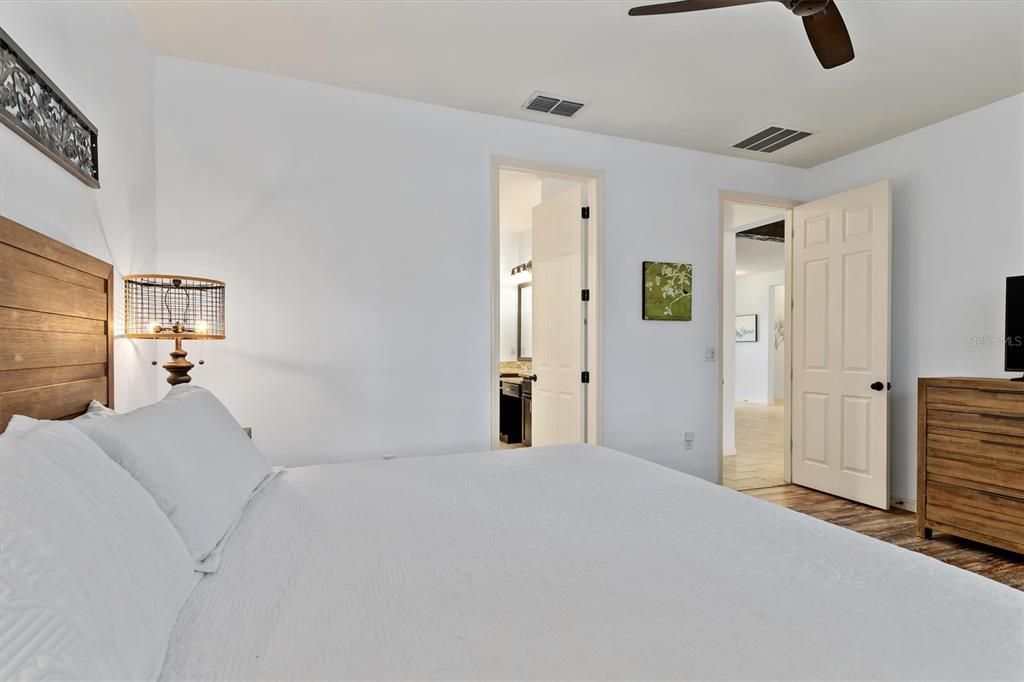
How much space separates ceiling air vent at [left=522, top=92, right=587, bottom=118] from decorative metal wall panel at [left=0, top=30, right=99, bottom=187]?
2274 millimetres

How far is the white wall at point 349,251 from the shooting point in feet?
9.39

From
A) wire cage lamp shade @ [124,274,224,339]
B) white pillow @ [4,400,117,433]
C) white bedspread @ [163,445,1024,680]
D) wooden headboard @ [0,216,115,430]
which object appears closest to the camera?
white bedspread @ [163,445,1024,680]

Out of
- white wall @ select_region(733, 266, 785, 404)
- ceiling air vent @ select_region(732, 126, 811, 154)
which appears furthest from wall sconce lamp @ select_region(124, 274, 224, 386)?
white wall @ select_region(733, 266, 785, 404)

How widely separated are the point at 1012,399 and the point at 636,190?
2.55m

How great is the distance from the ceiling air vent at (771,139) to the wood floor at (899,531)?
107 inches

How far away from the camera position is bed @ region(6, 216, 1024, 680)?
801 millimetres

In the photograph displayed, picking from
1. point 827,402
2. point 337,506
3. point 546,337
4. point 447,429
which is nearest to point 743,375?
point 827,402

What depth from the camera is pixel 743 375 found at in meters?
11.0

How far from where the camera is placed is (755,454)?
5.67 meters

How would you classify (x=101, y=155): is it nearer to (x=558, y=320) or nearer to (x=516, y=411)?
(x=558, y=320)

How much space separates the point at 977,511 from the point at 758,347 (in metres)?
8.25

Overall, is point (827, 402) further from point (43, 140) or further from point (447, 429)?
point (43, 140)

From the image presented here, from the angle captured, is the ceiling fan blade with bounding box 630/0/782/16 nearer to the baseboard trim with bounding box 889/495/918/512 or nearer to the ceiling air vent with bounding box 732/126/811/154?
the ceiling air vent with bounding box 732/126/811/154

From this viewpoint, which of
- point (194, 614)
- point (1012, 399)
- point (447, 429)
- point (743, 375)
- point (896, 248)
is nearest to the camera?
point (194, 614)
